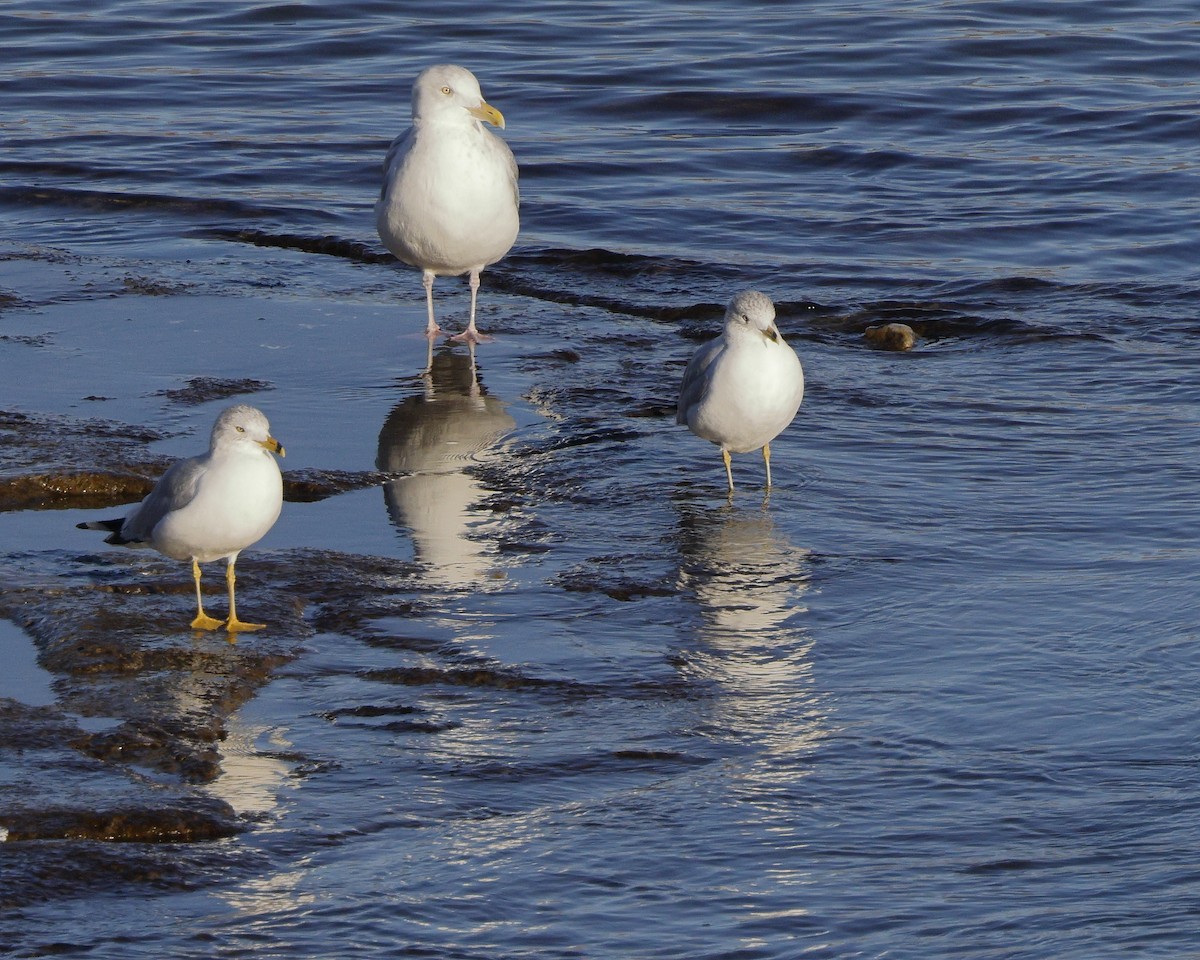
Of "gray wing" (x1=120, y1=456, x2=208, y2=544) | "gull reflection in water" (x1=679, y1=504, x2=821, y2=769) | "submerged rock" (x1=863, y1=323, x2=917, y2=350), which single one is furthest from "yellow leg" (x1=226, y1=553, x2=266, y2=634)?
"submerged rock" (x1=863, y1=323, x2=917, y2=350)

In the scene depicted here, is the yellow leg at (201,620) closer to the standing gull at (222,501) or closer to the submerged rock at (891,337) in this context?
the standing gull at (222,501)

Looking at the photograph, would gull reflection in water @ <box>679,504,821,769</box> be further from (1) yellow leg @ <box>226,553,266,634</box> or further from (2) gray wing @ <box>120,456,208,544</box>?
(2) gray wing @ <box>120,456,208,544</box>

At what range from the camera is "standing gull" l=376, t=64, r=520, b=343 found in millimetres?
9984

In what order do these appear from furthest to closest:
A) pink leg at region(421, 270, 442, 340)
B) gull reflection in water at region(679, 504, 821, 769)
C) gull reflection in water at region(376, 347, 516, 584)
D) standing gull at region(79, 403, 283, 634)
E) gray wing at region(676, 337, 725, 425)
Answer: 1. pink leg at region(421, 270, 442, 340)
2. gray wing at region(676, 337, 725, 425)
3. gull reflection in water at region(376, 347, 516, 584)
4. standing gull at region(79, 403, 283, 634)
5. gull reflection in water at region(679, 504, 821, 769)

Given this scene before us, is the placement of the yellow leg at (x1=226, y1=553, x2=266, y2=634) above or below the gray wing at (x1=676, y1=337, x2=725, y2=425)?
below

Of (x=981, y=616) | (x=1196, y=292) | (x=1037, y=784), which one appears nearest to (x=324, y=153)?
(x=1196, y=292)

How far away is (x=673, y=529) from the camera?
7.36m

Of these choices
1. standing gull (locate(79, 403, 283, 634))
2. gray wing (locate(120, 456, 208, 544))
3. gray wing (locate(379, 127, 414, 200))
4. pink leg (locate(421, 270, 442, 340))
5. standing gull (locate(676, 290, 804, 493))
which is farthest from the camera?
pink leg (locate(421, 270, 442, 340))

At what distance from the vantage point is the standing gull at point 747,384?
7.53m

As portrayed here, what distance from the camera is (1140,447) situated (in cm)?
839

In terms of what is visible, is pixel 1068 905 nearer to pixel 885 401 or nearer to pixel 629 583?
pixel 629 583

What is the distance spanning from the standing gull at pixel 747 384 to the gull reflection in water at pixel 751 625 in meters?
0.32

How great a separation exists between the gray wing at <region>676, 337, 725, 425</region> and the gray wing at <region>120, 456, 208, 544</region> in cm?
234

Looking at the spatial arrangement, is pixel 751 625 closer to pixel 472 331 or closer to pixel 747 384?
pixel 747 384
